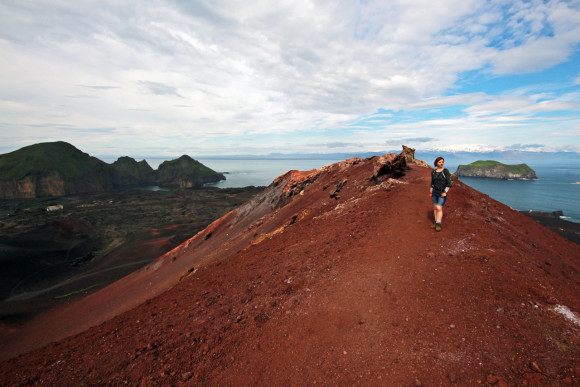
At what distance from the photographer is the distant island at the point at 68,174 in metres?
120

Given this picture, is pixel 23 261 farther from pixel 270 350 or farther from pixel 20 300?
pixel 270 350

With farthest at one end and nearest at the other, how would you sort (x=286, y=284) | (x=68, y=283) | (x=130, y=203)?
(x=130, y=203), (x=68, y=283), (x=286, y=284)

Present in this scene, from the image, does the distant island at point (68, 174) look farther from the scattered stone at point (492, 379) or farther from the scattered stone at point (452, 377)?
the scattered stone at point (492, 379)

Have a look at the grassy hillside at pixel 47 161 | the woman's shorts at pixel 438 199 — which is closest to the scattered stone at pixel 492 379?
the woman's shorts at pixel 438 199

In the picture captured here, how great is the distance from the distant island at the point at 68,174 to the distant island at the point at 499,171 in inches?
7640

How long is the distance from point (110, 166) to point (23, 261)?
136 metres

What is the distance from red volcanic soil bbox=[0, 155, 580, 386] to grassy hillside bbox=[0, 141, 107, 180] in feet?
536

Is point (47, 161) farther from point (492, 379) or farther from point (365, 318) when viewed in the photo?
point (492, 379)

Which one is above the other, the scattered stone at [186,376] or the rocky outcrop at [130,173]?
the rocky outcrop at [130,173]

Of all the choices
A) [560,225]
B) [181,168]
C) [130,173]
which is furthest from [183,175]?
[560,225]

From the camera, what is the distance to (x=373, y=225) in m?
10.2

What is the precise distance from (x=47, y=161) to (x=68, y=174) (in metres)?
11.7

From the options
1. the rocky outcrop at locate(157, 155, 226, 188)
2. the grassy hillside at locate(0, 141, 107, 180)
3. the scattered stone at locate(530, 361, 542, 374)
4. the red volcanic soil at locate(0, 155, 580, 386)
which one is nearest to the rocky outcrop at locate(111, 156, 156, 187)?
the rocky outcrop at locate(157, 155, 226, 188)

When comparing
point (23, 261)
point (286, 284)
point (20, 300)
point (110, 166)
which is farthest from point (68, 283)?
point (110, 166)
